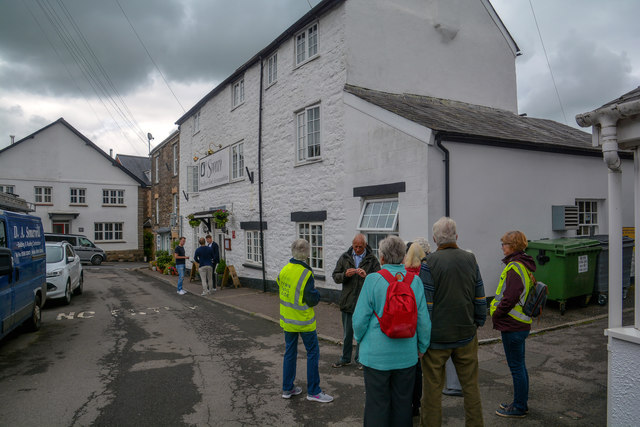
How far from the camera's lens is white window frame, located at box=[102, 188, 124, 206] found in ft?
114

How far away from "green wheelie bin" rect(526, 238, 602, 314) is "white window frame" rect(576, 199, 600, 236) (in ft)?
6.62

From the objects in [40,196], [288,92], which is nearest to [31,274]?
[288,92]

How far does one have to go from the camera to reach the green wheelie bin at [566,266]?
8852mm

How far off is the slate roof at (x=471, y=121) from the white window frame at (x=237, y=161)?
22.3 ft

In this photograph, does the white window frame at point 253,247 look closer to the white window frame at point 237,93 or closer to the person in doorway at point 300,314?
the white window frame at point 237,93

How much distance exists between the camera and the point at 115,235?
34.9 m

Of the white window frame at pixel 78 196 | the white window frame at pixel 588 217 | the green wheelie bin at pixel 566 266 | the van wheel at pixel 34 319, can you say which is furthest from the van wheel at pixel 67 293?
the white window frame at pixel 78 196

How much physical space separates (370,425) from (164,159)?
25.9m

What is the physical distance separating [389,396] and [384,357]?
0.34 meters

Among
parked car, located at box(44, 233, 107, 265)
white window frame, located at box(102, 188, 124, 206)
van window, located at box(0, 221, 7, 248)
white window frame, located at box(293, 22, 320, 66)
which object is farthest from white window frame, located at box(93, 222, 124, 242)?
van window, located at box(0, 221, 7, 248)

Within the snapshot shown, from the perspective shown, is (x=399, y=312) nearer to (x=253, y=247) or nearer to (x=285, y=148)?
(x=285, y=148)

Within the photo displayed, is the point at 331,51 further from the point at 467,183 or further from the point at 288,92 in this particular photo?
the point at 467,183

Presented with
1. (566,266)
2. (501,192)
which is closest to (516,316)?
(566,266)

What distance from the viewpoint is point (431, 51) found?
12594 millimetres
